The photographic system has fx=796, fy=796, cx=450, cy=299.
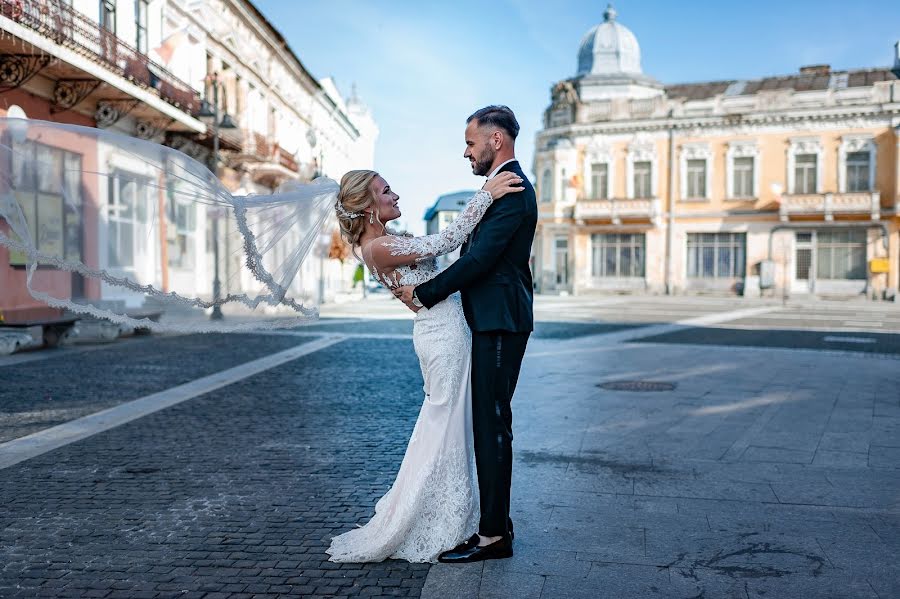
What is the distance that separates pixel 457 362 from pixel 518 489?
1522mm

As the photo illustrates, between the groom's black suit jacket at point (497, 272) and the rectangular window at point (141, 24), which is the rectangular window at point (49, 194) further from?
the rectangular window at point (141, 24)

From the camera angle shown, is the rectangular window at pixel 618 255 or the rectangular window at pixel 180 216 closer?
the rectangular window at pixel 180 216

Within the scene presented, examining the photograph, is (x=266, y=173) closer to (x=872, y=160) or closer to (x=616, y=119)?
(x=616, y=119)

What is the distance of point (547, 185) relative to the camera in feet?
151

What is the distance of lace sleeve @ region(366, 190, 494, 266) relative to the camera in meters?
3.66

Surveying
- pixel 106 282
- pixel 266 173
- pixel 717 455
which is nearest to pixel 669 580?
pixel 717 455

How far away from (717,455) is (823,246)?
122 feet

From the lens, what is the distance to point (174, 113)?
20625mm

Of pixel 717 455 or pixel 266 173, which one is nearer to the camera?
pixel 717 455

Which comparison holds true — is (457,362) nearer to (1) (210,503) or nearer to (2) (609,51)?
(1) (210,503)

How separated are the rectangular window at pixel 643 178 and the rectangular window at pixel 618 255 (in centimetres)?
231

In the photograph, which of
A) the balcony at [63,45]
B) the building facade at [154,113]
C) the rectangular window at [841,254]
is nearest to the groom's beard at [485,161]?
the building facade at [154,113]

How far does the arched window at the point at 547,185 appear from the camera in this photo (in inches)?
1797

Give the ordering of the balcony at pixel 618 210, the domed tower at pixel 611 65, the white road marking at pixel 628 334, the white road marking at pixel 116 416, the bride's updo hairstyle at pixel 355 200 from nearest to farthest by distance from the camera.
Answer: the bride's updo hairstyle at pixel 355 200
the white road marking at pixel 116 416
the white road marking at pixel 628 334
the balcony at pixel 618 210
the domed tower at pixel 611 65
